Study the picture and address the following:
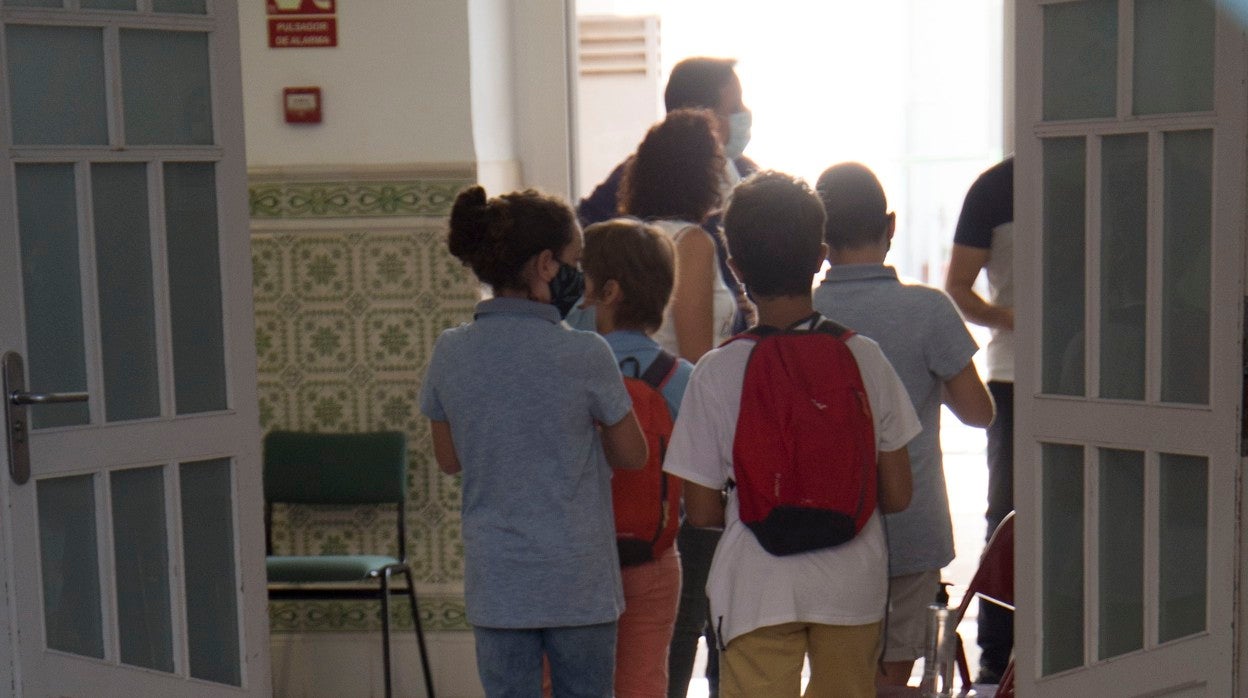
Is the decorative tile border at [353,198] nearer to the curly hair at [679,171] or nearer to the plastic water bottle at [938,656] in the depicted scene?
the curly hair at [679,171]

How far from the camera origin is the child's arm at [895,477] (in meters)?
2.18

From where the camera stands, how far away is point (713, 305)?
3.24 meters

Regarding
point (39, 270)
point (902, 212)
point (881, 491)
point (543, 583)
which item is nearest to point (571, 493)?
point (543, 583)

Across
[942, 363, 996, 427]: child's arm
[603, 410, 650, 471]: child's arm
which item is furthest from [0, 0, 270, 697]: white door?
[942, 363, 996, 427]: child's arm

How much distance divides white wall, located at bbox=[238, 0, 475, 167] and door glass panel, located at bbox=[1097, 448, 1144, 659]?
219cm

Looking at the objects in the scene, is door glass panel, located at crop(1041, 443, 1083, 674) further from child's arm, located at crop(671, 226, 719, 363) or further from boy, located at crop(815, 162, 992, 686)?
child's arm, located at crop(671, 226, 719, 363)

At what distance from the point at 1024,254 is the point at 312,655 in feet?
8.60

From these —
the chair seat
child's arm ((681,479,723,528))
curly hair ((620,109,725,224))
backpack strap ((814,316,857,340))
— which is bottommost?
the chair seat

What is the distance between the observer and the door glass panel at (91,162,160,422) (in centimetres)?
245

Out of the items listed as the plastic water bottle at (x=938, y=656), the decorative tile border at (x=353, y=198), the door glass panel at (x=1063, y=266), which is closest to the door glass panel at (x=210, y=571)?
the plastic water bottle at (x=938, y=656)

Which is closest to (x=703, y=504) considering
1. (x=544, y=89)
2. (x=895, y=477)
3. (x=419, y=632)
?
(x=895, y=477)

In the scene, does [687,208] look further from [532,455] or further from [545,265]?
[532,455]

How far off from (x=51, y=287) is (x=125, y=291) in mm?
116

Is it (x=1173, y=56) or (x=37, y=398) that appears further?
(x=37, y=398)
